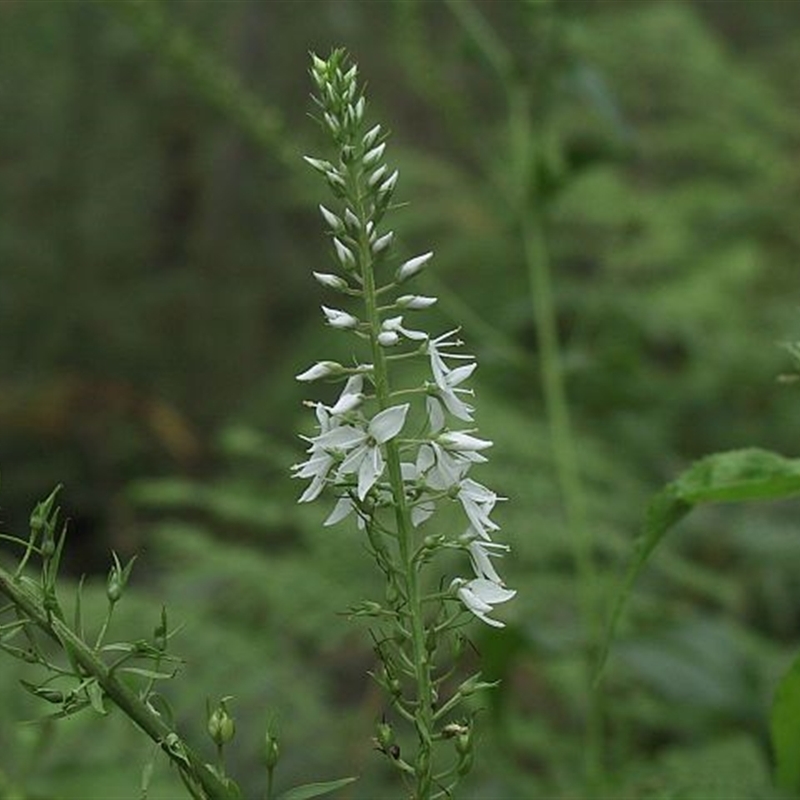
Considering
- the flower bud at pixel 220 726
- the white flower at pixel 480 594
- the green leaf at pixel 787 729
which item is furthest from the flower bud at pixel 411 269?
the green leaf at pixel 787 729

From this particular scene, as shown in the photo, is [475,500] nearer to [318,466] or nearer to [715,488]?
[318,466]

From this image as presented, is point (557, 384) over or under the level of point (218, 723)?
under

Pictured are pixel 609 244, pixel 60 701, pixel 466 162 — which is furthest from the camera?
pixel 466 162

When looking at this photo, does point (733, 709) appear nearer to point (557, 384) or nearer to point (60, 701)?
point (557, 384)

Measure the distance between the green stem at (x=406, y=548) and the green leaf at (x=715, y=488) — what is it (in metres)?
0.38

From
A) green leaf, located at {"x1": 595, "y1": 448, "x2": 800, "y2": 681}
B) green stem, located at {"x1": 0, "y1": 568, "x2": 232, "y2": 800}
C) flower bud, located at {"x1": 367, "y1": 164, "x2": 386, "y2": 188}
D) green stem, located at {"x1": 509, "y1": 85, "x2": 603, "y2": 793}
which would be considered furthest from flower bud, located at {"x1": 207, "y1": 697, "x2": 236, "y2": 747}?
green stem, located at {"x1": 509, "y1": 85, "x2": 603, "y2": 793}

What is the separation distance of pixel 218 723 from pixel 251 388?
329 inches

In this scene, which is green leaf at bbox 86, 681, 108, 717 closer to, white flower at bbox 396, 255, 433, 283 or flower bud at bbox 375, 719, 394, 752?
flower bud at bbox 375, 719, 394, 752

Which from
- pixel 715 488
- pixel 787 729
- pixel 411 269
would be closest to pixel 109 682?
pixel 411 269

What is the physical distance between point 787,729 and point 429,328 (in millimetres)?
5519

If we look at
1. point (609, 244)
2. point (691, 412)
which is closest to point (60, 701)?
point (691, 412)

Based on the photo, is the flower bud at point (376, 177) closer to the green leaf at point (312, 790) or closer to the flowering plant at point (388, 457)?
the flowering plant at point (388, 457)

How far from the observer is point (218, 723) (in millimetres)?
861

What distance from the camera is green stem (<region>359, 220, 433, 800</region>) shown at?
86 centimetres
